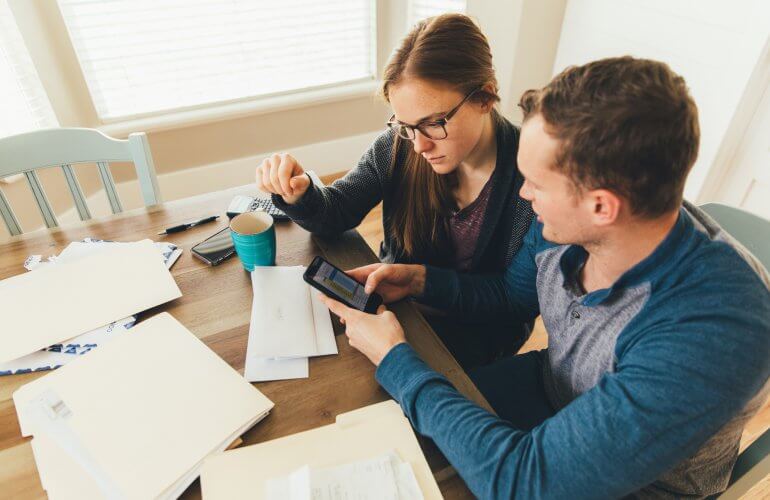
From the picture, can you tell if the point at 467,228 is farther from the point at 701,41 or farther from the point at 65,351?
the point at 701,41

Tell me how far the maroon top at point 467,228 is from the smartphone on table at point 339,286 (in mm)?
358

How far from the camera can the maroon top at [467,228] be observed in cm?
112

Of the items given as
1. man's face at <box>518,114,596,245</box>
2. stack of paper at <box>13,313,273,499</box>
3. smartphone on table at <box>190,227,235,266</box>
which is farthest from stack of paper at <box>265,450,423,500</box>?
smartphone on table at <box>190,227,235,266</box>

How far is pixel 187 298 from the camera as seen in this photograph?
0.93 metres

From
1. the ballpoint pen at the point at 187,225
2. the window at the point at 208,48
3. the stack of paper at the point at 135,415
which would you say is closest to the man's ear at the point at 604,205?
the stack of paper at the point at 135,415

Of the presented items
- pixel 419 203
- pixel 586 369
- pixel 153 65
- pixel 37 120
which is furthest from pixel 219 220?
pixel 153 65

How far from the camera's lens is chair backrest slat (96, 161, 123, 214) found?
50.9 inches

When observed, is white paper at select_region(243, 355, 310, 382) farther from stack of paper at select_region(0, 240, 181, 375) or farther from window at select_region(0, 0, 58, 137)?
window at select_region(0, 0, 58, 137)

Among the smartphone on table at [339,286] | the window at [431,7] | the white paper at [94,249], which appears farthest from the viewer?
the window at [431,7]

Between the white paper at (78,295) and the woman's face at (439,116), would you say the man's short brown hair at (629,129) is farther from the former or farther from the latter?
the white paper at (78,295)

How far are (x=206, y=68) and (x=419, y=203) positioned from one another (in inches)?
75.2

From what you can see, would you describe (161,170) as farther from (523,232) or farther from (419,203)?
(523,232)

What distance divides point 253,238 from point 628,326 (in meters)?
0.69

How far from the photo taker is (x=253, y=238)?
37.1 inches
